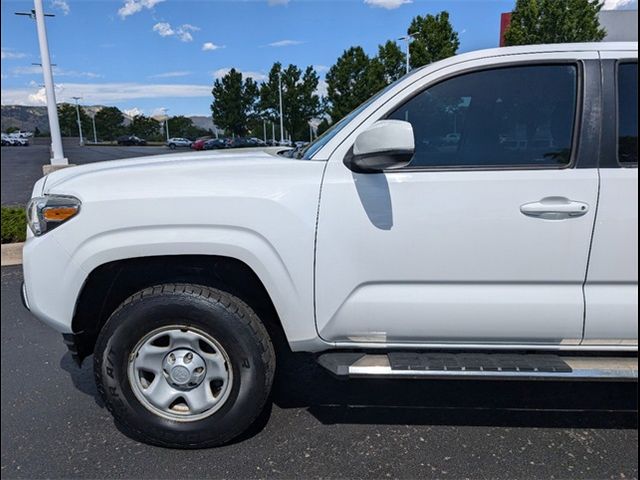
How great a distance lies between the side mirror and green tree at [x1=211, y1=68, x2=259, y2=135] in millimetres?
55731

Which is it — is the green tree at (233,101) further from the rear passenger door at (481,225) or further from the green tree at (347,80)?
the rear passenger door at (481,225)

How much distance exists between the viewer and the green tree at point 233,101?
55.2 meters

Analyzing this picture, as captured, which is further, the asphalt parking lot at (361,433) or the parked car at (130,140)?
the parked car at (130,140)

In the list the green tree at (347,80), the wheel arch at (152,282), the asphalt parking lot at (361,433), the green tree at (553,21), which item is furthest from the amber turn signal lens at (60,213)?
the green tree at (347,80)

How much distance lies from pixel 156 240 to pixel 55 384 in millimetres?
1591

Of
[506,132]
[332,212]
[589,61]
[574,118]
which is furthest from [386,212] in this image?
[589,61]

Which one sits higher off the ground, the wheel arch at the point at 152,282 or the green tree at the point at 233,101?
the green tree at the point at 233,101

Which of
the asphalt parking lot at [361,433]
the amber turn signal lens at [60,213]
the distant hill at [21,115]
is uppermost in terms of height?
the distant hill at [21,115]

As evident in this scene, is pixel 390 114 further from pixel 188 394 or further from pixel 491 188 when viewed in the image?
pixel 188 394

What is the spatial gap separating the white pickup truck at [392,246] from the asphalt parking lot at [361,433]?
0.76 feet

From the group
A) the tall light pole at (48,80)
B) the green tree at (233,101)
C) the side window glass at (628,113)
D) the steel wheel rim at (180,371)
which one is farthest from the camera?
the green tree at (233,101)

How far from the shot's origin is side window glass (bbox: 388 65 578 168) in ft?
7.72

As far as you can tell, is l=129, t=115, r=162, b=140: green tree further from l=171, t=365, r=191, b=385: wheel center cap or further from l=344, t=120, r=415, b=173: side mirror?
l=344, t=120, r=415, b=173: side mirror

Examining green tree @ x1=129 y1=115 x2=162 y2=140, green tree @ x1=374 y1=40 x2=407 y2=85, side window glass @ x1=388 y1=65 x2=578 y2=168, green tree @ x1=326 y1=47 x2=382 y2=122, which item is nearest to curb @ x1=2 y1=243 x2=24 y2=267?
side window glass @ x1=388 y1=65 x2=578 y2=168
